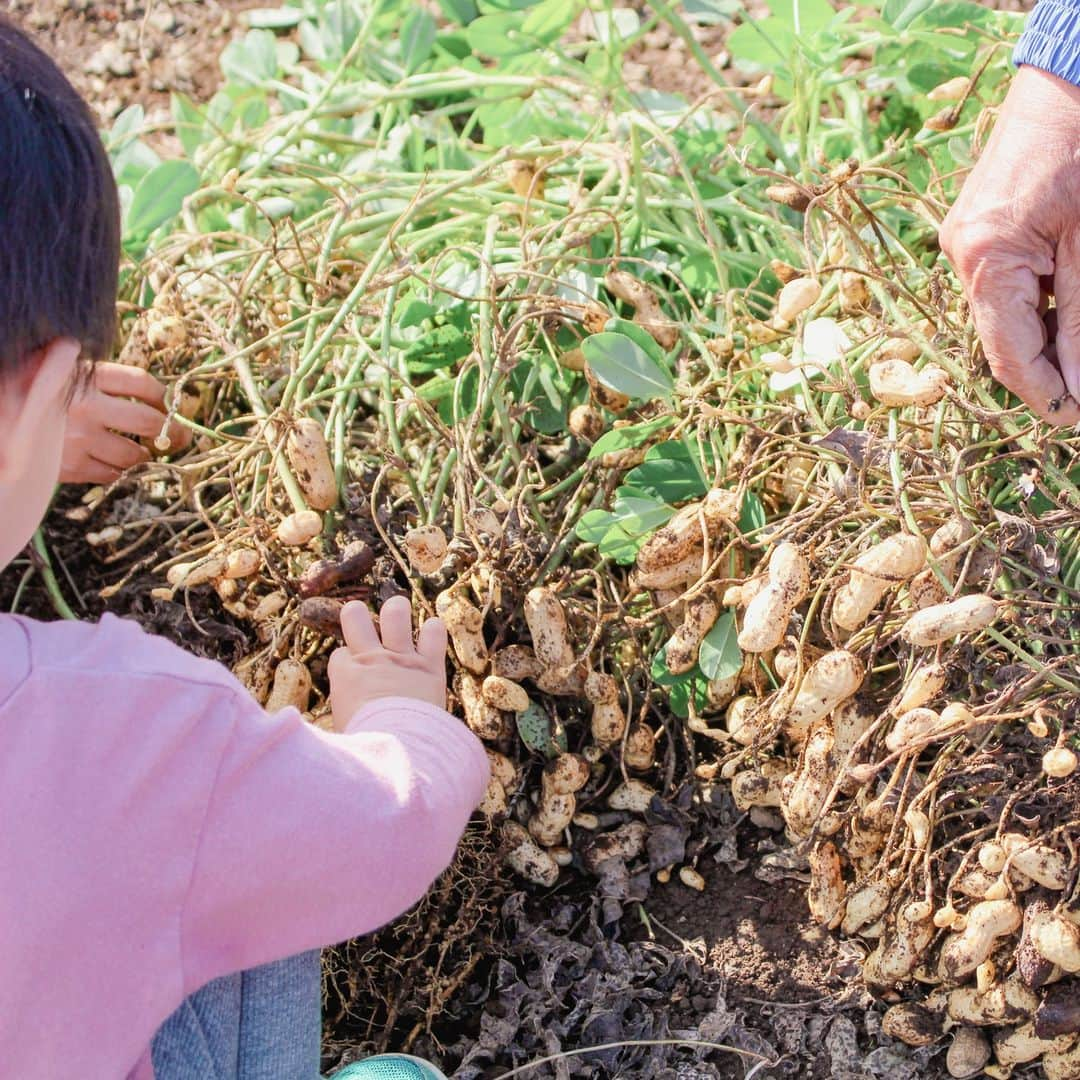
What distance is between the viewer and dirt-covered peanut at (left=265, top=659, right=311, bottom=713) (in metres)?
1.20

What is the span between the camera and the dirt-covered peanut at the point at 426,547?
117 centimetres

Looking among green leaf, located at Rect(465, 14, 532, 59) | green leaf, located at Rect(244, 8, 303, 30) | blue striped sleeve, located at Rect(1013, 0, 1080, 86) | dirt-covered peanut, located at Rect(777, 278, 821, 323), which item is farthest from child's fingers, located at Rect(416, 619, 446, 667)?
green leaf, located at Rect(244, 8, 303, 30)

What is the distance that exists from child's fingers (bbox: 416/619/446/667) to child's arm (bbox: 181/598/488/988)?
0.16m

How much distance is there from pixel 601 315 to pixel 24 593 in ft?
2.40

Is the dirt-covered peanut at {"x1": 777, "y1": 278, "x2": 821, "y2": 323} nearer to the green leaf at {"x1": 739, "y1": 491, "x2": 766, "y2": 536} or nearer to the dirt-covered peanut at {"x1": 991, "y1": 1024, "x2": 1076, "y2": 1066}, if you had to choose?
the green leaf at {"x1": 739, "y1": 491, "x2": 766, "y2": 536}

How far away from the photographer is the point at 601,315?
4.34ft

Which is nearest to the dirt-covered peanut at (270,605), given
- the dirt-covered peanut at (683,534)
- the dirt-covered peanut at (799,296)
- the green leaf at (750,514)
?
the dirt-covered peanut at (683,534)

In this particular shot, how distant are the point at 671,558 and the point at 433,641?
23 cm

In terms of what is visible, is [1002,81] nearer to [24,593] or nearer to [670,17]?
[670,17]

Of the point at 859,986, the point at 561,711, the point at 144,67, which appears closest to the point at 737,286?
the point at 561,711

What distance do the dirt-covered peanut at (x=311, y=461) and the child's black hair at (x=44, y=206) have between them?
1.33 ft

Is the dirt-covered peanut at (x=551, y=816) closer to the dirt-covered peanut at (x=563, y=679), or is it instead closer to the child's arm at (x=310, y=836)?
Result: the dirt-covered peanut at (x=563, y=679)

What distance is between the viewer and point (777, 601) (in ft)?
3.58

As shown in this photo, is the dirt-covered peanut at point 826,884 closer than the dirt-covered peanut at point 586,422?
Yes
